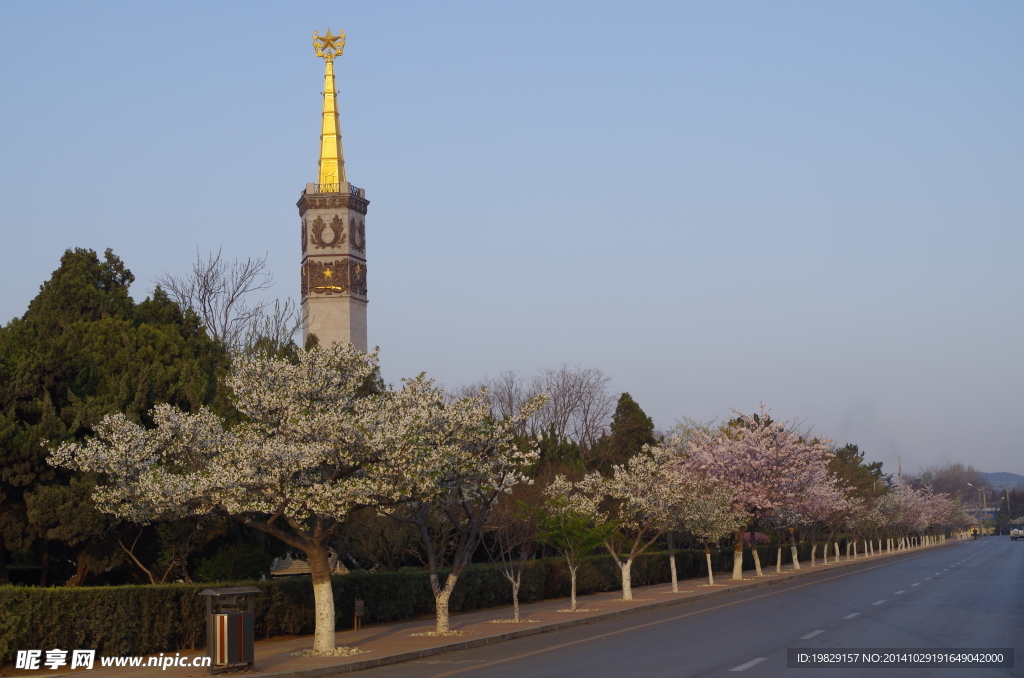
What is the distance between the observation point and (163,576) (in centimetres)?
2311

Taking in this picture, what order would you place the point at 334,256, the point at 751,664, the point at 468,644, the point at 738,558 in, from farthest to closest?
the point at 334,256, the point at 738,558, the point at 468,644, the point at 751,664

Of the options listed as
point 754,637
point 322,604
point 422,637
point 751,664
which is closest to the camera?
point 751,664

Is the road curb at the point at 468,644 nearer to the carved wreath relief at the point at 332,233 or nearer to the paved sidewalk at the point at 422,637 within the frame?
the paved sidewalk at the point at 422,637

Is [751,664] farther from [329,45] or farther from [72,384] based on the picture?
[329,45]

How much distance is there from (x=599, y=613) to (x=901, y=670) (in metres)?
14.3

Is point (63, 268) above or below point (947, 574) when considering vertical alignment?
above

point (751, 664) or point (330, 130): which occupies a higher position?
point (330, 130)

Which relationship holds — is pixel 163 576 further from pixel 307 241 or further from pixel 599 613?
pixel 307 241

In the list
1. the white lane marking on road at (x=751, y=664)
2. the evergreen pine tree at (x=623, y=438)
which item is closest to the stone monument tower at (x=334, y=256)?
the evergreen pine tree at (x=623, y=438)

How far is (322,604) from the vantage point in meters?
19.5

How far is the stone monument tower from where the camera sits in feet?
206

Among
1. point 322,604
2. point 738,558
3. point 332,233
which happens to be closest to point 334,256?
point 332,233

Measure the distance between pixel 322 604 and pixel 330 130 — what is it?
51.7 m

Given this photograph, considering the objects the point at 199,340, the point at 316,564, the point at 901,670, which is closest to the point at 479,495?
the point at 316,564
